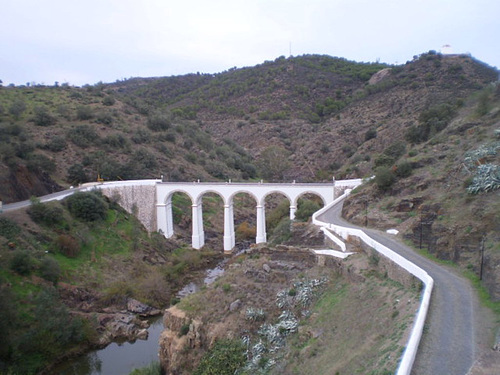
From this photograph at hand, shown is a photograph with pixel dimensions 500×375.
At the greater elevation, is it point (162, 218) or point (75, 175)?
point (75, 175)

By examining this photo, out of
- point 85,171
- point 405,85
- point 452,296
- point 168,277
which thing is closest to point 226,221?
point 168,277

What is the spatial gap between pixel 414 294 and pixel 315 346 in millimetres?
2383

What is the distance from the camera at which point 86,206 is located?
69.7 ft

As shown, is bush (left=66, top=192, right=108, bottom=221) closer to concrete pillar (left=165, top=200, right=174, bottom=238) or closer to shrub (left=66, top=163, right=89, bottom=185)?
concrete pillar (left=165, top=200, right=174, bottom=238)

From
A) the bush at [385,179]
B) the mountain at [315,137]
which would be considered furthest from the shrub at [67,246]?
the bush at [385,179]

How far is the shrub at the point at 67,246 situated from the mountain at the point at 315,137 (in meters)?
5.32

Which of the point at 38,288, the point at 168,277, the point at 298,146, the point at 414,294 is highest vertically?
the point at 298,146

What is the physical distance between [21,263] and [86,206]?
6.45 m

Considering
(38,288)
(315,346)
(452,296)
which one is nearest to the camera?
(452,296)

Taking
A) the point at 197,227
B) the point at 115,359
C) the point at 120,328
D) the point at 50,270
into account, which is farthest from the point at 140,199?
the point at 115,359

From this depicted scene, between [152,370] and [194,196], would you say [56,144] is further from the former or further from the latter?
[152,370]

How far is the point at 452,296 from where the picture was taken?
23.4 ft

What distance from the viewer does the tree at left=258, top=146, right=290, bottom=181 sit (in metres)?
38.1

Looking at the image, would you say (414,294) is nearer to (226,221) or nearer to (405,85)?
(226,221)
